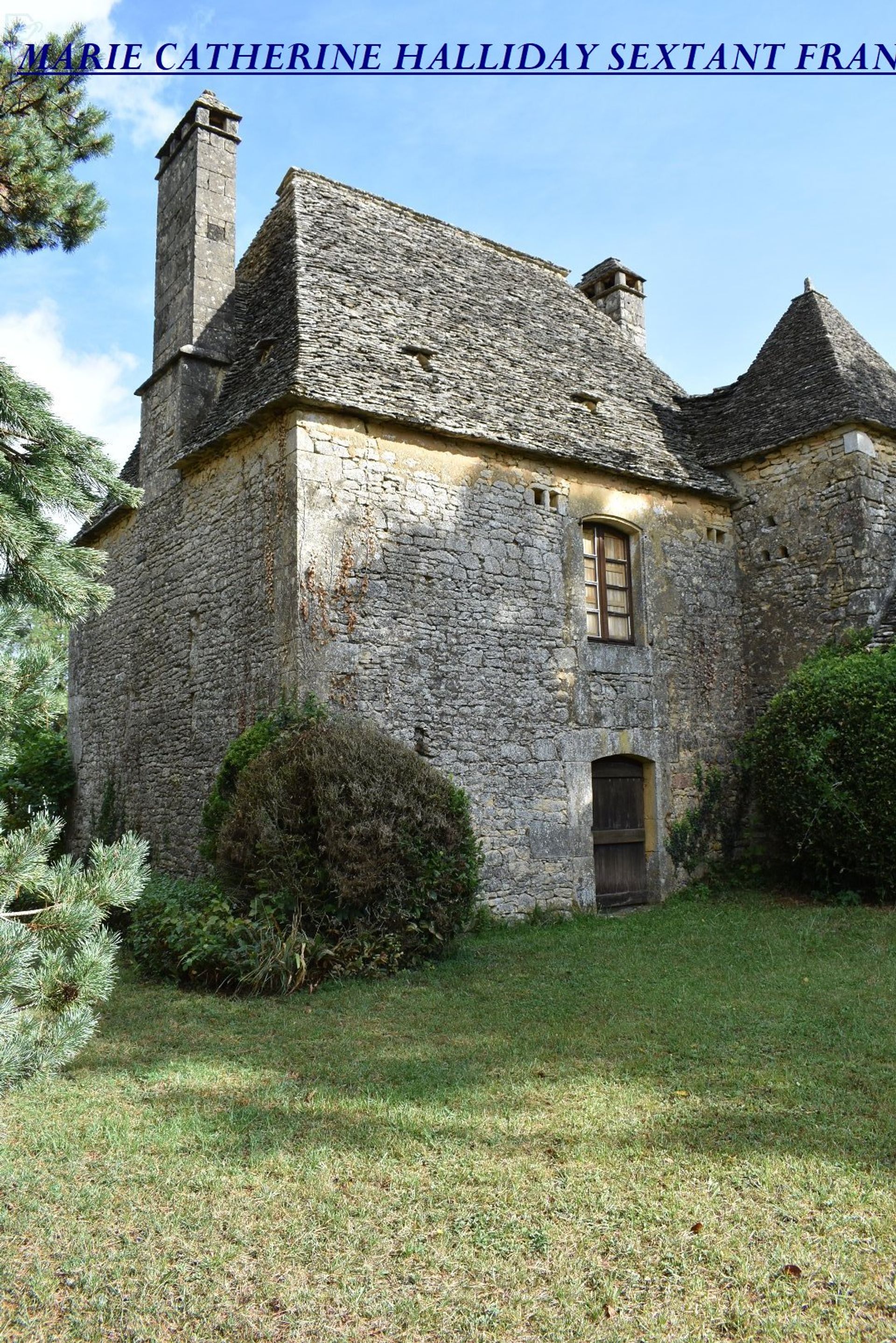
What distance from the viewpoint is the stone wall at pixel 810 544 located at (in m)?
11.2

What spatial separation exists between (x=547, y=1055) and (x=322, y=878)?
2.76 metres

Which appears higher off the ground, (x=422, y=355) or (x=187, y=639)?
(x=422, y=355)

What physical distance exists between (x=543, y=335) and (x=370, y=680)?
6.35 meters

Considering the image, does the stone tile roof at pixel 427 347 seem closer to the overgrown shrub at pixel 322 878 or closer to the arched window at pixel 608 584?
the arched window at pixel 608 584

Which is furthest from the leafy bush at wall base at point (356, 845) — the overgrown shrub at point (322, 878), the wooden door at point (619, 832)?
the wooden door at point (619, 832)

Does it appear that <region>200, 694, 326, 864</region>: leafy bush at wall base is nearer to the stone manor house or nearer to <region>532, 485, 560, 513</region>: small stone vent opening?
the stone manor house

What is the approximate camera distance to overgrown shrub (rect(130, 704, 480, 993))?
7.05 metres

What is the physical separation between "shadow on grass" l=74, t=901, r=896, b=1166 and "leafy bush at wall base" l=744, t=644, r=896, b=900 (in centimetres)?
176

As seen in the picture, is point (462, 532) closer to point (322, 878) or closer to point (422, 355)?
point (422, 355)

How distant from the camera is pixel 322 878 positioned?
24.1 ft

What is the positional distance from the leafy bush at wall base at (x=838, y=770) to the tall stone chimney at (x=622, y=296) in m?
7.32

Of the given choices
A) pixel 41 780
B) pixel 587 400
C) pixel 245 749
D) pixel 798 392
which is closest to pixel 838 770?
pixel 798 392

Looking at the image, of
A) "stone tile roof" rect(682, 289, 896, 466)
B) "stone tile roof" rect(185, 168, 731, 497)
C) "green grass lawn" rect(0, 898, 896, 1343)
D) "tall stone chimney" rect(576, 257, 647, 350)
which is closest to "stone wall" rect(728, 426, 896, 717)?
"stone tile roof" rect(682, 289, 896, 466)

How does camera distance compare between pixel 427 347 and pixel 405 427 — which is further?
pixel 427 347
